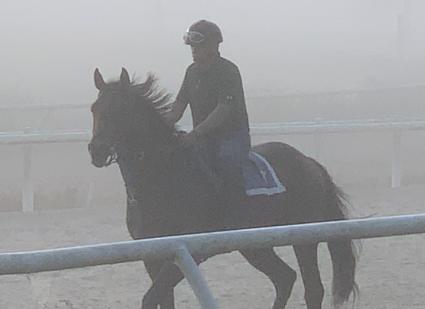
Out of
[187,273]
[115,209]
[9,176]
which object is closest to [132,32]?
[9,176]

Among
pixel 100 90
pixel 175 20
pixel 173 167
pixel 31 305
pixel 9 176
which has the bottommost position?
pixel 175 20

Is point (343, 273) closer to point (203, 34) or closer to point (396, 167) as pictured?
point (203, 34)

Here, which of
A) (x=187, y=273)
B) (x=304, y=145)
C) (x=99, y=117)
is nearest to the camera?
(x=187, y=273)

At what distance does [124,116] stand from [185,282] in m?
2.00

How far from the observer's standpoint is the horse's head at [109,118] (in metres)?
6.22

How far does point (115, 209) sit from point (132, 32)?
1367 inches

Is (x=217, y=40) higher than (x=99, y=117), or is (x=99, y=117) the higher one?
(x=217, y=40)

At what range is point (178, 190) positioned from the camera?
6.54 m

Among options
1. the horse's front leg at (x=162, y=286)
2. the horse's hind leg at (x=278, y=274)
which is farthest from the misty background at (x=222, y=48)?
the horse's front leg at (x=162, y=286)

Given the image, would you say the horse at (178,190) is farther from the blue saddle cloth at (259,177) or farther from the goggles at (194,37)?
the goggles at (194,37)

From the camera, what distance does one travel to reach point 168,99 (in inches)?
264

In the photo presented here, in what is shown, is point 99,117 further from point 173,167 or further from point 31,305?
point 31,305

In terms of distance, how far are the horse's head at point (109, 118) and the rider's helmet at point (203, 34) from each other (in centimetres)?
50

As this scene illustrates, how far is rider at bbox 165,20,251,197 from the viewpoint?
6500 mm
